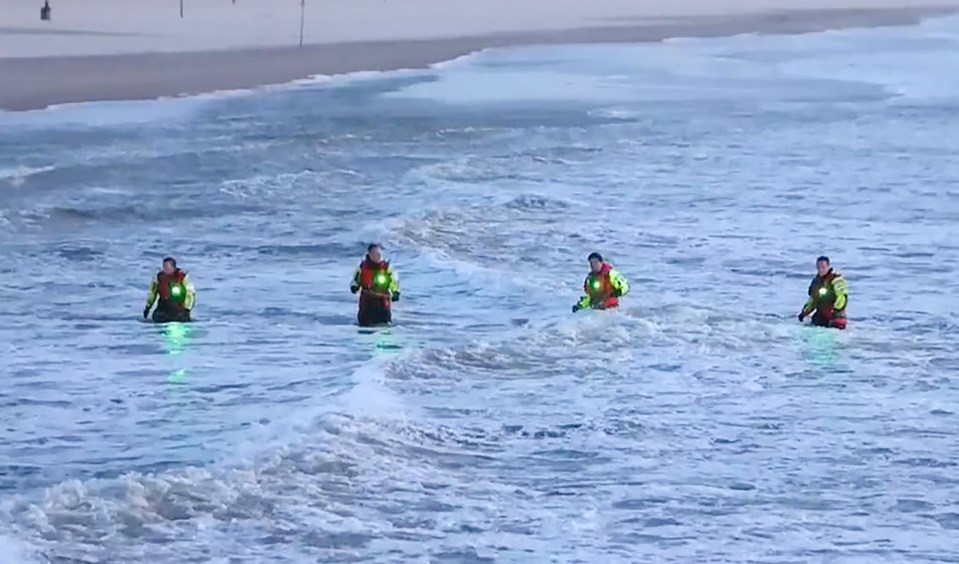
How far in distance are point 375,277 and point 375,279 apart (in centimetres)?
3

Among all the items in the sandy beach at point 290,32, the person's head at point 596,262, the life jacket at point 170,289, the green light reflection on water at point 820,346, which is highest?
the sandy beach at point 290,32

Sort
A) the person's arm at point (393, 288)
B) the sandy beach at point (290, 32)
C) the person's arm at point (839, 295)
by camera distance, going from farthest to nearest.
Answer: the sandy beach at point (290, 32) < the person's arm at point (393, 288) < the person's arm at point (839, 295)

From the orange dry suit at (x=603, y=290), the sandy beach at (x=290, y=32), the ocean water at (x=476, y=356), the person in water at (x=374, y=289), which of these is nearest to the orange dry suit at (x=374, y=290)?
the person in water at (x=374, y=289)

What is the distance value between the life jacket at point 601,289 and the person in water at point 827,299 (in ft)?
6.40

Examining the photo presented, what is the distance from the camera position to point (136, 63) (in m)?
53.6

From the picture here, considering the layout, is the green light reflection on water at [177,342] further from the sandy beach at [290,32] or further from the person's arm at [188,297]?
the sandy beach at [290,32]

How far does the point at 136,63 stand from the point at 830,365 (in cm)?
4031

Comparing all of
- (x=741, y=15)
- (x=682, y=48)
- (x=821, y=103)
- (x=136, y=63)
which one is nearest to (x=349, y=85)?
(x=136, y=63)

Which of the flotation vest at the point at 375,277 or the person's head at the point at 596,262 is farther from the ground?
the person's head at the point at 596,262

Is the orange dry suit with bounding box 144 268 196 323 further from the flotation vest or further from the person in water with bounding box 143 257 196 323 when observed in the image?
the flotation vest

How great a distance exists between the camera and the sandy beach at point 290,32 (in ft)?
163

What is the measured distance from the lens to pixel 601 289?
18188 millimetres

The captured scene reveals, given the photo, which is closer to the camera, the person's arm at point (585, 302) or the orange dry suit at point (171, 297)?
the orange dry suit at point (171, 297)

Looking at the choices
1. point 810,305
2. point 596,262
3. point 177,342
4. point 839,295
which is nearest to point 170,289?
point 177,342
